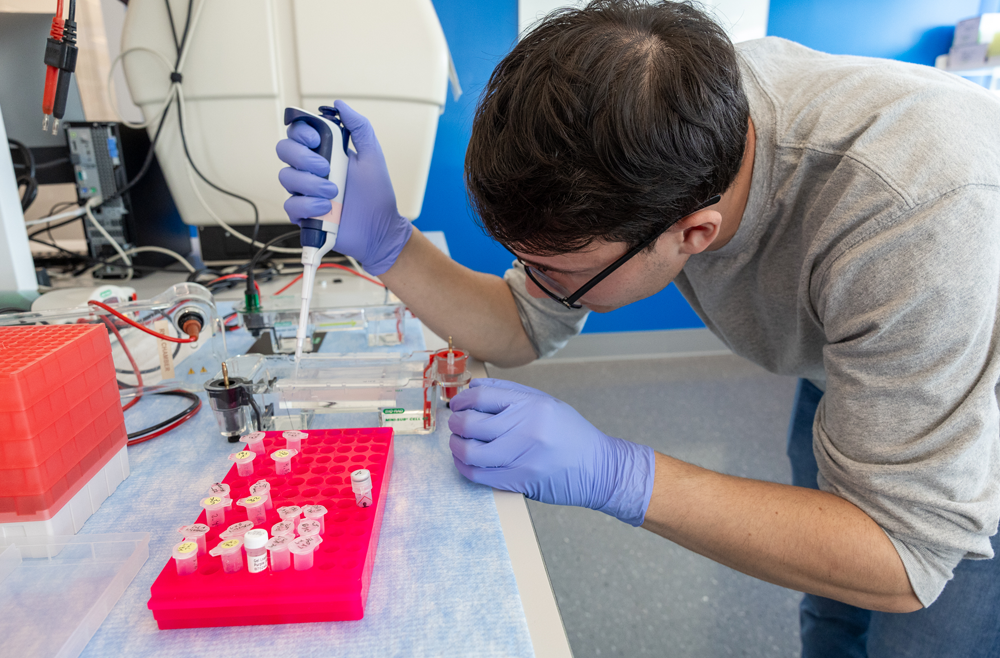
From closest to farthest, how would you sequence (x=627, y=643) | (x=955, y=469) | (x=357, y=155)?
(x=955, y=469) < (x=357, y=155) < (x=627, y=643)

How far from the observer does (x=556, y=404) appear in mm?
675

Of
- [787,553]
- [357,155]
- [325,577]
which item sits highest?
[357,155]

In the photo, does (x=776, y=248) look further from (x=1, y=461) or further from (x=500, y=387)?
(x=1, y=461)

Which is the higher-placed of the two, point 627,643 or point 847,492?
point 847,492

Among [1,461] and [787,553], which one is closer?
[1,461]

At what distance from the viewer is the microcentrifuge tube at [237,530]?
1.53ft

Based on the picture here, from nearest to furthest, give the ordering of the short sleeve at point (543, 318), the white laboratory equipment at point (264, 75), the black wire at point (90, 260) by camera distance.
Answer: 1. the short sleeve at point (543, 318)
2. the white laboratory equipment at point (264, 75)
3. the black wire at point (90, 260)

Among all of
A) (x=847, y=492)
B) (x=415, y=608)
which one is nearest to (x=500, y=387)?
(x=415, y=608)

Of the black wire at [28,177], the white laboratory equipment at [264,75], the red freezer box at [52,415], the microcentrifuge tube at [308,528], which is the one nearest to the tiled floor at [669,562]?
the microcentrifuge tube at [308,528]

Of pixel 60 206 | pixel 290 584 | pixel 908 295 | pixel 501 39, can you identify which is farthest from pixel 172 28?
pixel 501 39

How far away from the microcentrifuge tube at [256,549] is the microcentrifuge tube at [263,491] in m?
0.07

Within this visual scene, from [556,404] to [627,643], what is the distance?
0.94m

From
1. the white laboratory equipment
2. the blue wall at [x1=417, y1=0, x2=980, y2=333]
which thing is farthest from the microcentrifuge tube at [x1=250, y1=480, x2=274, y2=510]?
the blue wall at [x1=417, y1=0, x2=980, y2=333]

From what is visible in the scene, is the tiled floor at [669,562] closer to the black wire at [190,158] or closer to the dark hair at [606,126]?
the dark hair at [606,126]
